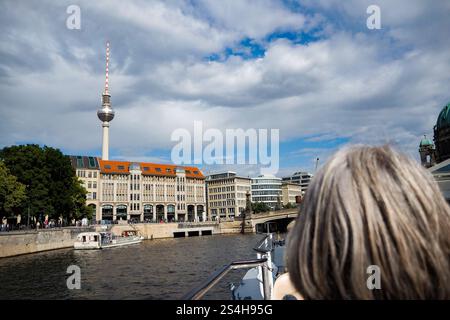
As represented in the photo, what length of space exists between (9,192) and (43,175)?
18.9 feet

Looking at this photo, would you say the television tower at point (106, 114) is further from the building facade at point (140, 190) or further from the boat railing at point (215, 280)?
the boat railing at point (215, 280)

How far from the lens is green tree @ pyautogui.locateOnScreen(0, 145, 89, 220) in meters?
43.1

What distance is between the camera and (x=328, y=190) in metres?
1.24

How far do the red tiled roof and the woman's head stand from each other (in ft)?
307

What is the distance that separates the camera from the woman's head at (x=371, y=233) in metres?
1.14

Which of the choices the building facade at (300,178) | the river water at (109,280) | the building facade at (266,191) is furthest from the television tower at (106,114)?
the building facade at (300,178)

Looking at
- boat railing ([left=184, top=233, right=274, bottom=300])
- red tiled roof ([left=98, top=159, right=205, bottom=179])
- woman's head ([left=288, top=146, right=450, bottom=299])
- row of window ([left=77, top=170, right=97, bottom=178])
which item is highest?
red tiled roof ([left=98, top=159, right=205, bottom=179])

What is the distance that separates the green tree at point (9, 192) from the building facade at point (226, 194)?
79092mm

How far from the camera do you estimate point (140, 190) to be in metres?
94.3

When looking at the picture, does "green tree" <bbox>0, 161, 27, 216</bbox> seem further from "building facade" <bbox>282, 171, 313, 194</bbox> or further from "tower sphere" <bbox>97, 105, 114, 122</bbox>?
"building facade" <bbox>282, 171, 313, 194</bbox>

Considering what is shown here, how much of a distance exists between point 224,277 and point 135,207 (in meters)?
90.9

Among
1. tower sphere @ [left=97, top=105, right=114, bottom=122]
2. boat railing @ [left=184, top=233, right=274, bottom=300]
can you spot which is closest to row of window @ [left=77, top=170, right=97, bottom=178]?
tower sphere @ [left=97, top=105, right=114, bottom=122]

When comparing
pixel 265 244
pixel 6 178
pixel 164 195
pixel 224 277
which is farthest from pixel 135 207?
pixel 224 277

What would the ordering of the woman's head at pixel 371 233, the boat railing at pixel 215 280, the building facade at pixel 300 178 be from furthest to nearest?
the building facade at pixel 300 178
the boat railing at pixel 215 280
the woman's head at pixel 371 233
